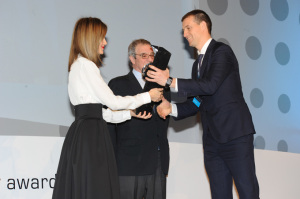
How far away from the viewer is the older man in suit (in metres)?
3.35

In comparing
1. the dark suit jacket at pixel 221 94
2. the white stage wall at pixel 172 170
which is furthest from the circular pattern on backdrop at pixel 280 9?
the dark suit jacket at pixel 221 94

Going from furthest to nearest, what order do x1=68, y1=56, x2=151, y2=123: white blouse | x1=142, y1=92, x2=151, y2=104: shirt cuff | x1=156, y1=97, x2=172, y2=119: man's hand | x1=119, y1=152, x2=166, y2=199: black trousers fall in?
x1=156, y1=97, x2=172, y2=119: man's hand < x1=119, y1=152, x2=166, y2=199: black trousers < x1=142, y1=92, x2=151, y2=104: shirt cuff < x1=68, y1=56, x2=151, y2=123: white blouse

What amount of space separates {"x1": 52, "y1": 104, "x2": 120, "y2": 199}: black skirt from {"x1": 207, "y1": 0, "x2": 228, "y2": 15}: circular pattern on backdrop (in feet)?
9.21

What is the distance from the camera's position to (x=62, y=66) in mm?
4215

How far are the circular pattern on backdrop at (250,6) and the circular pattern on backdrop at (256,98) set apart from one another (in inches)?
40.8

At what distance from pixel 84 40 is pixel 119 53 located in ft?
5.56

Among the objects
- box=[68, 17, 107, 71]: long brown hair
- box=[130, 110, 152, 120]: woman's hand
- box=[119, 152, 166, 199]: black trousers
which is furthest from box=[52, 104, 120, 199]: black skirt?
box=[119, 152, 166, 199]: black trousers

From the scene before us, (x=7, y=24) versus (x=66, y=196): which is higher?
(x=7, y=24)

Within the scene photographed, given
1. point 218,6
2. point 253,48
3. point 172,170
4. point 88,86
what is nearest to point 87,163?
point 88,86

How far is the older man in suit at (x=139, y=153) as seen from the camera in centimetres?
335

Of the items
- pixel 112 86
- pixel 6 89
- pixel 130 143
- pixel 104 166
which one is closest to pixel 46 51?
pixel 6 89

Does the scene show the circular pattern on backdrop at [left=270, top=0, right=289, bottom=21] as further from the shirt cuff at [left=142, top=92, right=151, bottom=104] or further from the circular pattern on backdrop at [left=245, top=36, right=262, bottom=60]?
the shirt cuff at [left=142, top=92, right=151, bottom=104]

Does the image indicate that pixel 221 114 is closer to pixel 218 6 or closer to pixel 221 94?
pixel 221 94

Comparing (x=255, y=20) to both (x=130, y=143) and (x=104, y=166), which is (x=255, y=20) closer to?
(x=130, y=143)
